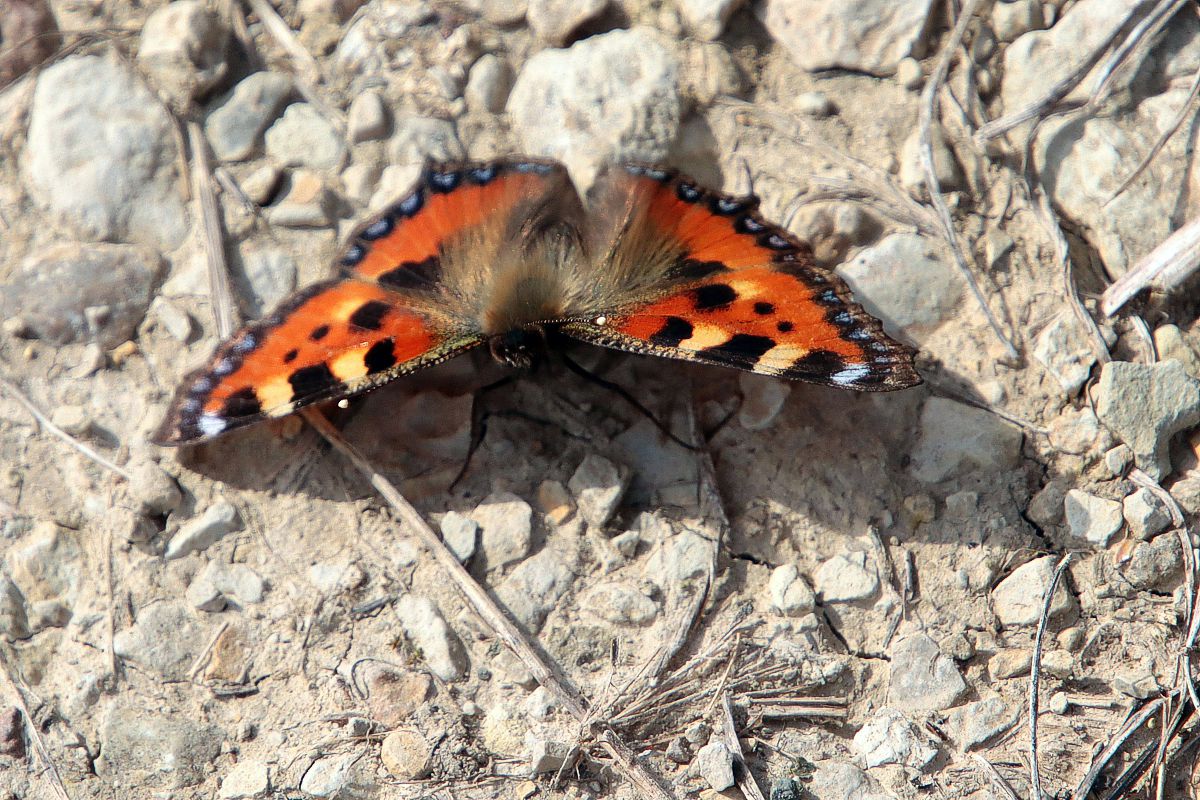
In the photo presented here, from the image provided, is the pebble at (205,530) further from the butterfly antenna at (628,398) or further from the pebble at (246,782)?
the butterfly antenna at (628,398)

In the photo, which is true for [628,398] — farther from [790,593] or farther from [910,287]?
[910,287]

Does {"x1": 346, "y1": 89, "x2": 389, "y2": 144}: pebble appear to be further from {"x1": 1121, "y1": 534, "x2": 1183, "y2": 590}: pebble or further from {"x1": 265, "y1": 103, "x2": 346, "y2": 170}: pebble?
{"x1": 1121, "y1": 534, "x2": 1183, "y2": 590}: pebble

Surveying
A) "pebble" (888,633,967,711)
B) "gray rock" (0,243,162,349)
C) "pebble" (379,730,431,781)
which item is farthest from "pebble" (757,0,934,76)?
"pebble" (379,730,431,781)

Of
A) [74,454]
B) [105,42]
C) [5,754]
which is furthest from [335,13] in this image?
[5,754]

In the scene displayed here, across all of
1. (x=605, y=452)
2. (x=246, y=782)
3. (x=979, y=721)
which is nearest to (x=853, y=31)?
(x=605, y=452)

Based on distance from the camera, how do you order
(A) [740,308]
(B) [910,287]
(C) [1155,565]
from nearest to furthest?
1. (C) [1155,565]
2. (A) [740,308]
3. (B) [910,287]

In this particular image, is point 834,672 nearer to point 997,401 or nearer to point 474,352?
point 997,401
